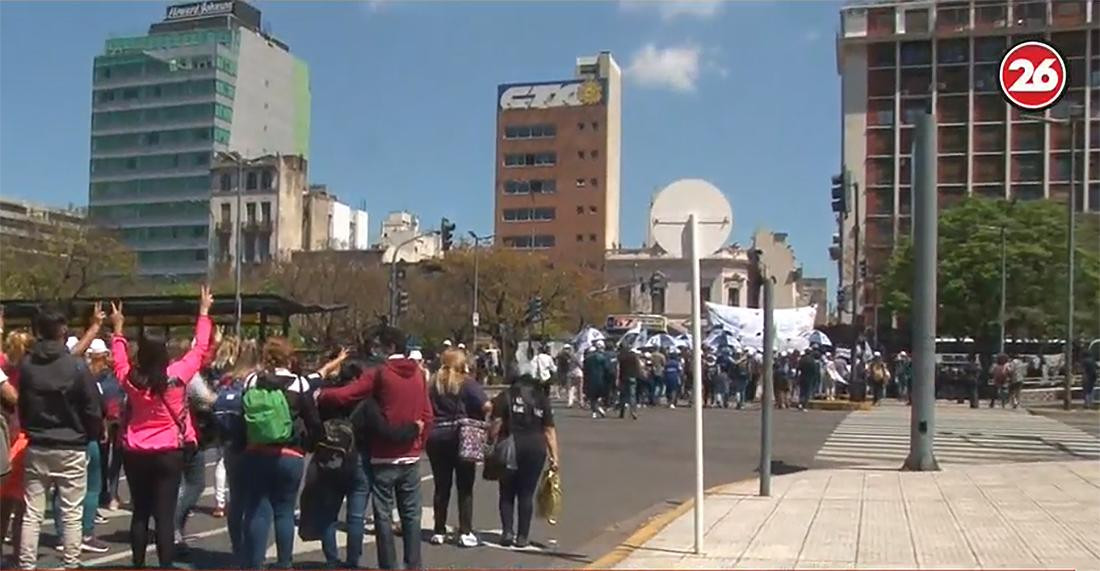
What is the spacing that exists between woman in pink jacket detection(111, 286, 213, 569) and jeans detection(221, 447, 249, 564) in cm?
35

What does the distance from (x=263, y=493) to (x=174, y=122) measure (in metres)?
130

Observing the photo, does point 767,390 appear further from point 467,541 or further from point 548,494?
point 467,541

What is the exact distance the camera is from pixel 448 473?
34.4 ft

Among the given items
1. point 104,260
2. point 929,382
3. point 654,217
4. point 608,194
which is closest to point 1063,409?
point 929,382

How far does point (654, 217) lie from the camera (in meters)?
10.4

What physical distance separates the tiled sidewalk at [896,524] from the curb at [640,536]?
0.09m

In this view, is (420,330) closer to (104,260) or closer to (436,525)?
(104,260)

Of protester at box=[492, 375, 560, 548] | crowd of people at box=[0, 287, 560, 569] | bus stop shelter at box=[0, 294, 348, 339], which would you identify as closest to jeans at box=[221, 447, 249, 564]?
crowd of people at box=[0, 287, 560, 569]

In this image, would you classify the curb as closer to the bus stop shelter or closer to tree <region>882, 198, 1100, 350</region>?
the bus stop shelter

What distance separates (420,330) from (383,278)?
144 inches

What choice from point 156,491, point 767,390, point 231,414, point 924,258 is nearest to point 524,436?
point 231,414

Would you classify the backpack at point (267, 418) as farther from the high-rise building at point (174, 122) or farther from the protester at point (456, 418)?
the high-rise building at point (174, 122)

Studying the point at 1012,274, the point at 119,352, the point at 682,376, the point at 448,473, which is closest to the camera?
the point at 119,352

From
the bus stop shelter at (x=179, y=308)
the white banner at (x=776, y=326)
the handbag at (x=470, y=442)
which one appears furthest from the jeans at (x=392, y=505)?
the white banner at (x=776, y=326)
